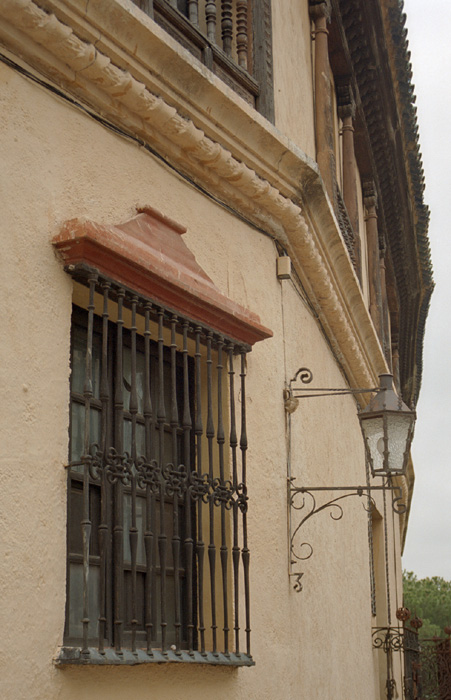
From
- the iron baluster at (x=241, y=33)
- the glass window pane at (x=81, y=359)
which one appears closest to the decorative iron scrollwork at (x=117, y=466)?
the glass window pane at (x=81, y=359)

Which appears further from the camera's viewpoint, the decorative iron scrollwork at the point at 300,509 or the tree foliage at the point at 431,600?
the tree foliage at the point at 431,600

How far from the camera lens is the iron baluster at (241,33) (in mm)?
5410

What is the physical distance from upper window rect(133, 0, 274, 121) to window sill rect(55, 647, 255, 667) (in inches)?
109

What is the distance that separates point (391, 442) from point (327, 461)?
3.95 ft

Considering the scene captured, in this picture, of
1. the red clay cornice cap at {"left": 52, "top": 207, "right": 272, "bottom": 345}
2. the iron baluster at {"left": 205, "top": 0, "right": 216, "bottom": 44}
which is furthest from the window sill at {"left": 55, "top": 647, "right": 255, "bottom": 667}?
the iron baluster at {"left": 205, "top": 0, "right": 216, "bottom": 44}

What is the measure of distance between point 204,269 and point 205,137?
23.4 inches

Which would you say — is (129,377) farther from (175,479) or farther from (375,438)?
(375,438)

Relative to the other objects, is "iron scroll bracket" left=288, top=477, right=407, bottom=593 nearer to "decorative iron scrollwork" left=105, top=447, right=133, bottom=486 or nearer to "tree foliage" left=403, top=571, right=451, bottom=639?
"decorative iron scrollwork" left=105, top=447, right=133, bottom=486

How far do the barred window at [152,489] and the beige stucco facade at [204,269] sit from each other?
13cm

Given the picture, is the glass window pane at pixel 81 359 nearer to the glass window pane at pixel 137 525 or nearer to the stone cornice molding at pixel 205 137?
the glass window pane at pixel 137 525

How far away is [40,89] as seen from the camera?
145 inches

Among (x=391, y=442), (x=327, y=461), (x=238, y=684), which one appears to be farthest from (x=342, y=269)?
(x=238, y=684)

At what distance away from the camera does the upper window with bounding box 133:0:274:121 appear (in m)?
4.89

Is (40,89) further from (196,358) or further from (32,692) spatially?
(32,692)
